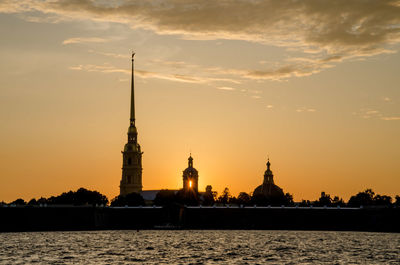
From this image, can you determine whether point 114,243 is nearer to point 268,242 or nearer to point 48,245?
point 48,245

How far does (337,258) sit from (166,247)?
108 feet

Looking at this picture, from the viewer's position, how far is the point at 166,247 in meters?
145

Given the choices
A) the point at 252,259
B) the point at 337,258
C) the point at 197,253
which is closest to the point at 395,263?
the point at 337,258

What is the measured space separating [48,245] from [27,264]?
37.2m

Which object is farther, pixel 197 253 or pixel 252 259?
pixel 197 253

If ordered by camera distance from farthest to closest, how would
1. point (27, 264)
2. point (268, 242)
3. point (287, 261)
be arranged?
point (268, 242) < point (287, 261) < point (27, 264)

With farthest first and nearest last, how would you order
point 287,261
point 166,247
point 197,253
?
point 166,247 < point 197,253 < point 287,261

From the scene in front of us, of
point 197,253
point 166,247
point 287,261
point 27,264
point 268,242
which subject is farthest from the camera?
point 268,242

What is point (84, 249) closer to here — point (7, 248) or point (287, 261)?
point (7, 248)

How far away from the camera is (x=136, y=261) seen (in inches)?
4498

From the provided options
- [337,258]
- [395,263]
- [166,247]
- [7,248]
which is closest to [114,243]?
[166,247]

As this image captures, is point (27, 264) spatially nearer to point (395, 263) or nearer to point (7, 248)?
point (7, 248)

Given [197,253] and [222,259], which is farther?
[197,253]

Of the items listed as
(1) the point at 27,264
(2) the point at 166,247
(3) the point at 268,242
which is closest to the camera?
(1) the point at 27,264
